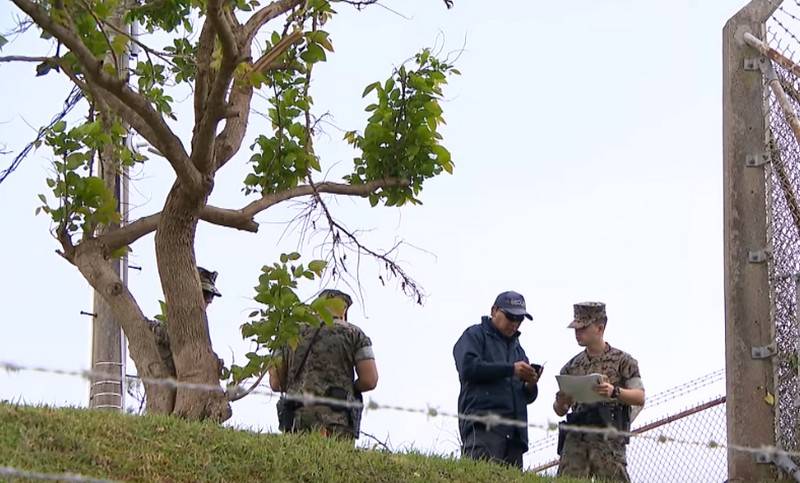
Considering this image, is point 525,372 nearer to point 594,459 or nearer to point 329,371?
point 594,459

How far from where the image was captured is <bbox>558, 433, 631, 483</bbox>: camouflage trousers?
25.9 feet

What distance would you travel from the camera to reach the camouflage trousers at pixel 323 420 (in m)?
7.97

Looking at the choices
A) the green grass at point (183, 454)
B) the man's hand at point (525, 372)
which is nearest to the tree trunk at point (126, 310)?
the green grass at point (183, 454)

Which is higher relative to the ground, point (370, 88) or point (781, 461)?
point (370, 88)

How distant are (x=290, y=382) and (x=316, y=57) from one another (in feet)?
6.00

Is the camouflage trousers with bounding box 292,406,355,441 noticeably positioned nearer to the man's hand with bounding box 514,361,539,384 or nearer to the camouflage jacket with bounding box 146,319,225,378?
the man's hand with bounding box 514,361,539,384

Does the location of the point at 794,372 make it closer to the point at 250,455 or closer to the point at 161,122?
the point at 250,455

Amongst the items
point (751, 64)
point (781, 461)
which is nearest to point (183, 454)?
point (781, 461)

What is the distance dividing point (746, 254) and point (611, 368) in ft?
3.15

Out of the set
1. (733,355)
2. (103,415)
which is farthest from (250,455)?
(733,355)

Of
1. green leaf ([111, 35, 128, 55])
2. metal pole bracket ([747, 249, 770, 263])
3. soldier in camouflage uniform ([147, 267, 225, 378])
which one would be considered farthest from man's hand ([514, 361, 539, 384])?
green leaf ([111, 35, 128, 55])

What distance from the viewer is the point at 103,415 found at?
275 inches

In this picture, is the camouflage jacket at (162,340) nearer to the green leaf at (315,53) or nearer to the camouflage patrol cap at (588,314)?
the green leaf at (315,53)

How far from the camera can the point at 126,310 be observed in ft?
29.3
